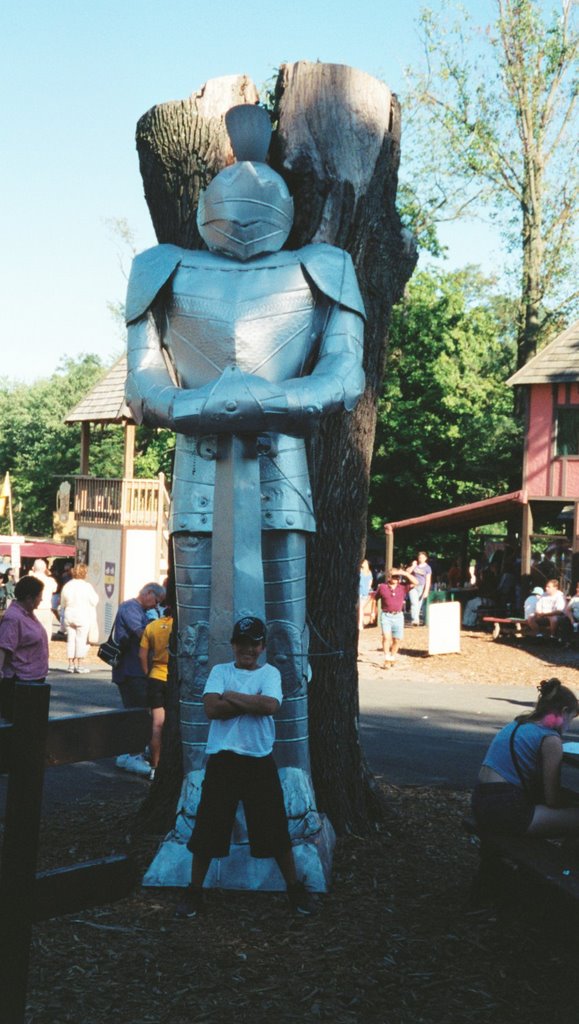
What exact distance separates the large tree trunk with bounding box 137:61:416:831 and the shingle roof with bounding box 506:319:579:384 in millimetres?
21227

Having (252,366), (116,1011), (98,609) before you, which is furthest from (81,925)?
(98,609)

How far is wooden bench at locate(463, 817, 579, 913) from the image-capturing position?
469cm

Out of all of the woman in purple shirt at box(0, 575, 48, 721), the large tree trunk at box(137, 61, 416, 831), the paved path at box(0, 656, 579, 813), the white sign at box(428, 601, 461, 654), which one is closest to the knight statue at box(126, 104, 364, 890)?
the large tree trunk at box(137, 61, 416, 831)

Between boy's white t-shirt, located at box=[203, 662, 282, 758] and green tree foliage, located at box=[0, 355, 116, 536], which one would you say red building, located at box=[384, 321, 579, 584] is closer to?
boy's white t-shirt, located at box=[203, 662, 282, 758]

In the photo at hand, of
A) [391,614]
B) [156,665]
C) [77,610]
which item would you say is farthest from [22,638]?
[391,614]

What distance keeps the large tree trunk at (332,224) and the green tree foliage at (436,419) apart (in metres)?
28.7

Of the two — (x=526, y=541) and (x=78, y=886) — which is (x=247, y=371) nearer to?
(x=78, y=886)

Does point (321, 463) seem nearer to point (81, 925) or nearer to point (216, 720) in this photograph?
point (216, 720)

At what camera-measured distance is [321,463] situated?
6359 mm

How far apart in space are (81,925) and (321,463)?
8.60 feet

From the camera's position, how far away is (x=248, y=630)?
480 centimetres

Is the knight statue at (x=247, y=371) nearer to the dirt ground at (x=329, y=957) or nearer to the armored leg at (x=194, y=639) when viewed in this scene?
the armored leg at (x=194, y=639)

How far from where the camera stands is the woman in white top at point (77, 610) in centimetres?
1634

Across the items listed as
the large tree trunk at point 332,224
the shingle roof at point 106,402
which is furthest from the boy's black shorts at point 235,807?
the shingle roof at point 106,402
